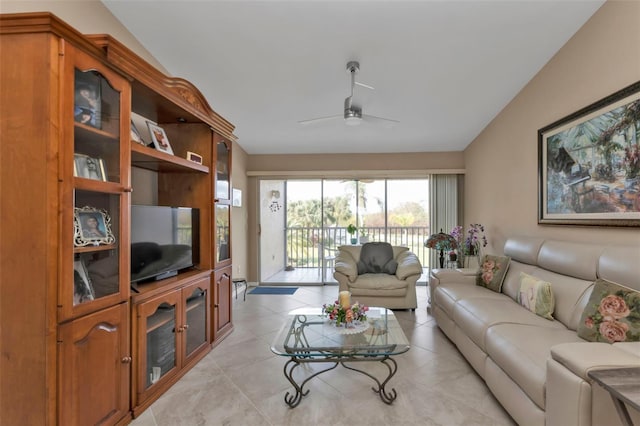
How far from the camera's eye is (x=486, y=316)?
227 centimetres

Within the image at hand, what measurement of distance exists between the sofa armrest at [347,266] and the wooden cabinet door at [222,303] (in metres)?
1.44

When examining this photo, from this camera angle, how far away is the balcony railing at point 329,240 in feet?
19.8

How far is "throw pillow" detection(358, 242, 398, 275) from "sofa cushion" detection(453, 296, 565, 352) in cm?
150

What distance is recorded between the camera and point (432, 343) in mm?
2951

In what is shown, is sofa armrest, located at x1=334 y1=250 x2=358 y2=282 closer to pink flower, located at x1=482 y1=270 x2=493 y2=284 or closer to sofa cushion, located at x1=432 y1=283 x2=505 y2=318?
sofa cushion, located at x1=432 y1=283 x2=505 y2=318

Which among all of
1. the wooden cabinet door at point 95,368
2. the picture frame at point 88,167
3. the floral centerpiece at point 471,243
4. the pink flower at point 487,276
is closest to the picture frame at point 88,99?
the picture frame at point 88,167

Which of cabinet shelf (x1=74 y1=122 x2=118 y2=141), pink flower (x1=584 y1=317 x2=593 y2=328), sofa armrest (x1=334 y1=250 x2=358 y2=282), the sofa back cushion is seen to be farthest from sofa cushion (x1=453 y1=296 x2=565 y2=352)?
cabinet shelf (x1=74 y1=122 x2=118 y2=141)

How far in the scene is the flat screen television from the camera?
2102 millimetres

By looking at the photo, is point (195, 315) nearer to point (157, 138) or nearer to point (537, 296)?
point (157, 138)

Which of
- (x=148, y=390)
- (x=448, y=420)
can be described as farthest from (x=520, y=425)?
(x=148, y=390)

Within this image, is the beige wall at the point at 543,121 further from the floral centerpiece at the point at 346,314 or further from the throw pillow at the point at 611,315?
the floral centerpiece at the point at 346,314

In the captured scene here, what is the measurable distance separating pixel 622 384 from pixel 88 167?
8.75 ft

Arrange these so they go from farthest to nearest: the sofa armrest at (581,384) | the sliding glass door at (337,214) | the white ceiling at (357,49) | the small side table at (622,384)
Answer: the sliding glass door at (337,214) < the white ceiling at (357,49) < the sofa armrest at (581,384) < the small side table at (622,384)

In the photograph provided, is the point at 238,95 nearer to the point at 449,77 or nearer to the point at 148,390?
the point at 449,77
